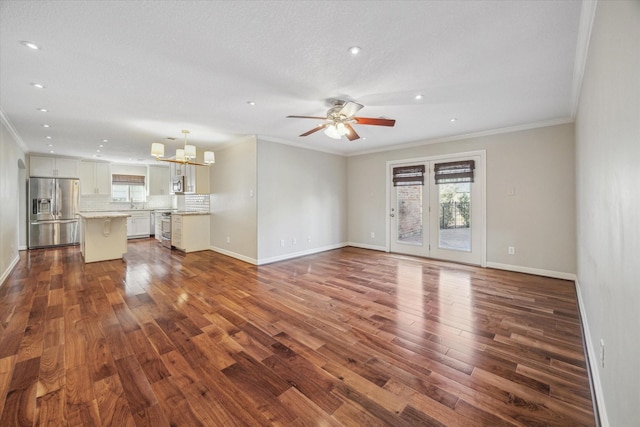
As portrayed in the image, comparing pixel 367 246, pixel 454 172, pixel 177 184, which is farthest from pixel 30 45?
pixel 367 246

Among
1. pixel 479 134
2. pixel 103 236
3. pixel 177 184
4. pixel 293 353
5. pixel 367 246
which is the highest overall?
pixel 479 134

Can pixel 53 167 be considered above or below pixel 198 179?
above

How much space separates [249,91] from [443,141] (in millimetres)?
3922

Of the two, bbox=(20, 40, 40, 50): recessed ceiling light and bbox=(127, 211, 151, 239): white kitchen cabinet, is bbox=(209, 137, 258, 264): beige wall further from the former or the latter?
bbox=(127, 211, 151, 239): white kitchen cabinet

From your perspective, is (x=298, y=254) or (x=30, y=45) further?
(x=298, y=254)

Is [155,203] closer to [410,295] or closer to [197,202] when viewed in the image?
[197,202]

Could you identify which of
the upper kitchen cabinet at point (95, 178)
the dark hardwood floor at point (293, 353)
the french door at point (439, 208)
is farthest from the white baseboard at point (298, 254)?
the upper kitchen cabinet at point (95, 178)

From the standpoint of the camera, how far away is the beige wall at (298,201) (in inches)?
205

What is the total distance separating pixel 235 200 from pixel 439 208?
166 inches

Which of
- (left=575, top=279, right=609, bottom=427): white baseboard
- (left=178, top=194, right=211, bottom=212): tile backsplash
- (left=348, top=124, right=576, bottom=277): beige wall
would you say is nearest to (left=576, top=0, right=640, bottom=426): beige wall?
(left=575, top=279, right=609, bottom=427): white baseboard

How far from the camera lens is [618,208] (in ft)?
4.14

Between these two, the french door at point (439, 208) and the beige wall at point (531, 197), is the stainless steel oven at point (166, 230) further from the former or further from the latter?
the beige wall at point (531, 197)

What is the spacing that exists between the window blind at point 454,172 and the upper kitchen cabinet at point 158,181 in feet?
26.6

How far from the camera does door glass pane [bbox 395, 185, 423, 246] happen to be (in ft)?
18.6
